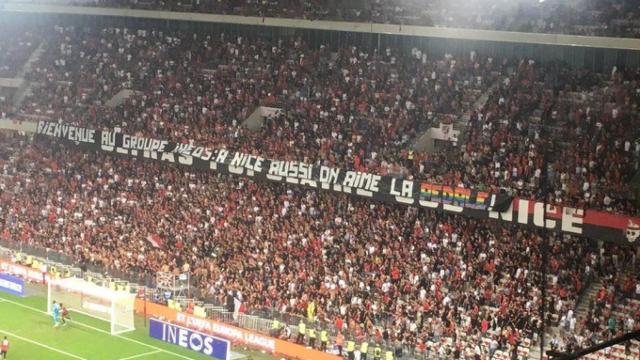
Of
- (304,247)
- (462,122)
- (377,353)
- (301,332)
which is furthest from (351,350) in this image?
(462,122)

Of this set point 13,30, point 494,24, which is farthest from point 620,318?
point 13,30

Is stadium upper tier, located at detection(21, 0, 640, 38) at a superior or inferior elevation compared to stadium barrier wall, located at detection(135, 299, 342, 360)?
superior

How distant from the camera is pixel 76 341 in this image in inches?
1270

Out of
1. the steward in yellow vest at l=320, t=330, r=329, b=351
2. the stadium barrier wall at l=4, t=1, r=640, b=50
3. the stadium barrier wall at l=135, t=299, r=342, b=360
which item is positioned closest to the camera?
the steward in yellow vest at l=320, t=330, r=329, b=351

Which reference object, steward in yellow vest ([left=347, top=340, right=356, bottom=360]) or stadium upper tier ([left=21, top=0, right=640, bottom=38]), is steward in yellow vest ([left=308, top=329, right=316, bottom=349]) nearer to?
steward in yellow vest ([left=347, top=340, right=356, bottom=360])

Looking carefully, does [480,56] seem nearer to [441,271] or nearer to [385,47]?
[385,47]

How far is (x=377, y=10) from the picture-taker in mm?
39531

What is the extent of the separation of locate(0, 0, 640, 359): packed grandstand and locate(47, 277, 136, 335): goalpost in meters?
2.60

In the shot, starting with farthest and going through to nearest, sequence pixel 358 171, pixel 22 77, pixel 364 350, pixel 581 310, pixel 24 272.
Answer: pixel 22 77 → pixel 24 272 → pixel 358 171 → pixel 364 350 → pixel 581 310

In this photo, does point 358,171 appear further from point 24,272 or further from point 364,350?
point 24,272

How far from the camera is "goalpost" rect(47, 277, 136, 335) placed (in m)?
33.4

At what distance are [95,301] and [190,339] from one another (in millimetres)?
Answer: 5009

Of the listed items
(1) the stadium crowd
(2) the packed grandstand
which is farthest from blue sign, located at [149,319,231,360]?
(1) the stadium crowd

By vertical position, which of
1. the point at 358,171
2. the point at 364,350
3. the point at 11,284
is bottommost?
the point at 11,284
